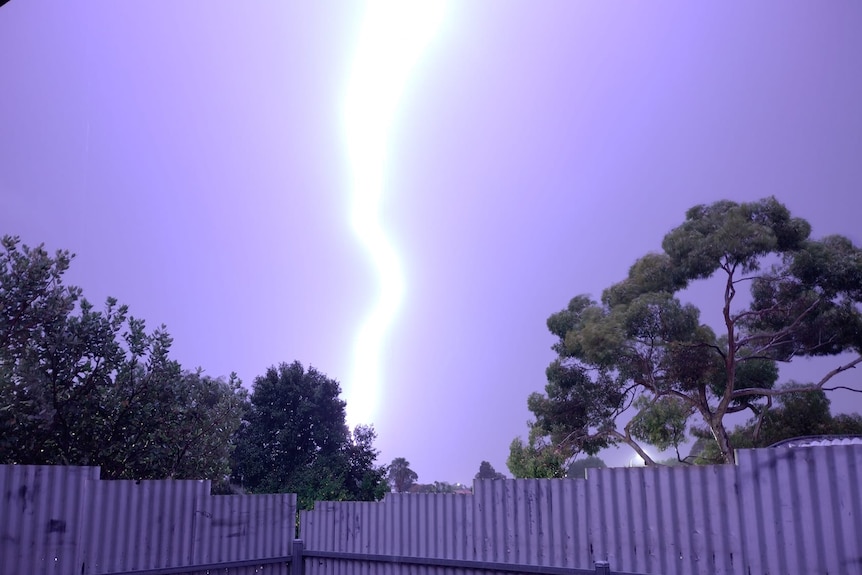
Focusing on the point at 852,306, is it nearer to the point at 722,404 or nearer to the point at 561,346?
the point at 722,404

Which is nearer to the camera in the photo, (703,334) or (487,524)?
(487,524)

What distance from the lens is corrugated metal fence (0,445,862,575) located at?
614cm

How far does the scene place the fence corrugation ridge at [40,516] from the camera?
23.2ft

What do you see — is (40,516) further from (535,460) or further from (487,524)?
(535,460)

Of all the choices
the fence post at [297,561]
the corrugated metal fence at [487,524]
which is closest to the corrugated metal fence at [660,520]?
the corrugated metal fence at [487,524]

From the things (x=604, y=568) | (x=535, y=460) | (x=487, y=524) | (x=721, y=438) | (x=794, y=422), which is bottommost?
(x=604, y=568)

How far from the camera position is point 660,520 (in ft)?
22.7

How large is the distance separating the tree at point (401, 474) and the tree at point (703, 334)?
3566 cm

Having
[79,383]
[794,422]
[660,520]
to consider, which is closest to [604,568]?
[660,520]

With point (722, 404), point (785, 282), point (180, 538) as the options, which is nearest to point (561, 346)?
point (722, 404)

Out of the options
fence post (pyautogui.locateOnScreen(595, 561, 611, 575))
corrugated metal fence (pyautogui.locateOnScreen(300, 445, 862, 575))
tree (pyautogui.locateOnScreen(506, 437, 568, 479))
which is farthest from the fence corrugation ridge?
tree (pyautogui.locateOnScreen(506, 437, 568, 479))

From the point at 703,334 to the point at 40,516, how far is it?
2305 cm

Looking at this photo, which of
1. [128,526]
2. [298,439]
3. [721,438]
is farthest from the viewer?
[298,439]

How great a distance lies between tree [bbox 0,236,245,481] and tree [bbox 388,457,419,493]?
50736mm
